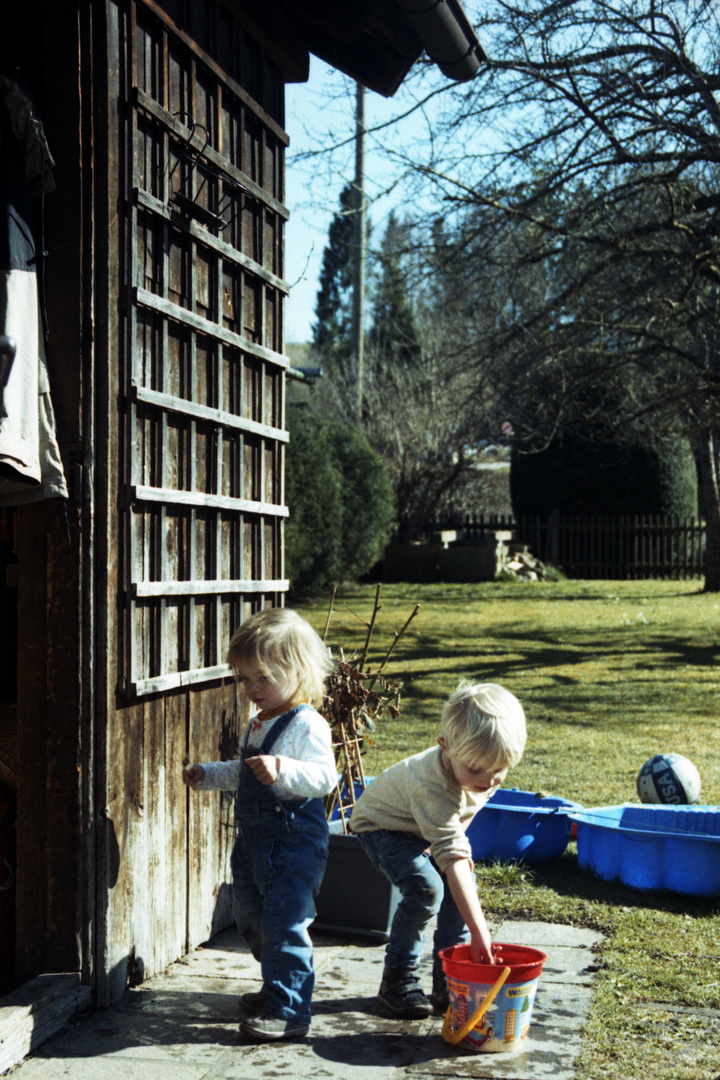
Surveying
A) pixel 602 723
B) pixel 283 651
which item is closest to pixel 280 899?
pixel 283 651

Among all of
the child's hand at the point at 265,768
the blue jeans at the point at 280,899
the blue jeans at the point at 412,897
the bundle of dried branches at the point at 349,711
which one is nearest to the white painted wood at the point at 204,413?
the bundle of dried branches at the point at 349,711

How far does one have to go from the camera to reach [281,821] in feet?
10.8

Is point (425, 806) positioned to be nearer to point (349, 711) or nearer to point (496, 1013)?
point (496, 1013)

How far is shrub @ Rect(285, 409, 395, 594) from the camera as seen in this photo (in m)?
16.6

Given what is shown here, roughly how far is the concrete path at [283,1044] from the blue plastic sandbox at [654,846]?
93cm

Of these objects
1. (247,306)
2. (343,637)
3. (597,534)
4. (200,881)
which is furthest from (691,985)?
(597,534)

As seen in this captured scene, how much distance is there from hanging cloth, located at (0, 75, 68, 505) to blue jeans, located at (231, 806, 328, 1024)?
1190 mm

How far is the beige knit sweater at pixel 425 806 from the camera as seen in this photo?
323cm

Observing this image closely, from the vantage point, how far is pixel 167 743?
3715 mm

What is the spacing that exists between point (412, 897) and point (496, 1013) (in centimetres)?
46

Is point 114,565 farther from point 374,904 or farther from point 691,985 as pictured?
point 691,985

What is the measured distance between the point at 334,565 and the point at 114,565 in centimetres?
1444

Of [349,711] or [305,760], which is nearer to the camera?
[305,760]

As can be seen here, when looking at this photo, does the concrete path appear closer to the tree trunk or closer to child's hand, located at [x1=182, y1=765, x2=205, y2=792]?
child's hand, located at [x1=182, y1=765, x2=205, y2=792]
